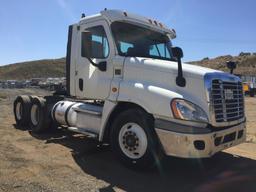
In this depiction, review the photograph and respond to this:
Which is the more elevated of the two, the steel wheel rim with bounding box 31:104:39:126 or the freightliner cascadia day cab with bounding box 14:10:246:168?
the freightliner cascadia day cab with bounding box 14:10:246:168

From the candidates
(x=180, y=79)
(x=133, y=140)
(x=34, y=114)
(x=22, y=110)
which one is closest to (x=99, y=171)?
(x=133, y=140)

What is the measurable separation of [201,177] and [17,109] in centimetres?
705

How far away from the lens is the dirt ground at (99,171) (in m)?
5.63

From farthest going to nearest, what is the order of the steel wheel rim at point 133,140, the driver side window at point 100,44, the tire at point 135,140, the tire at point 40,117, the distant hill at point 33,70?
1. the distant hill at point 33,70
2. the tire at point 40,117
3. the driver side window at point 100,44
4. the steel wheel rim at point 133,140
5. the tire at point 135,140

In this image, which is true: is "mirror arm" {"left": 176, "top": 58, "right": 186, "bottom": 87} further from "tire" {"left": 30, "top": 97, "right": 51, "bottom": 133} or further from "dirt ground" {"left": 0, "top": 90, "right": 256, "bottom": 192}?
"tire" {"left": 30, "top": 97, "right": 51, "bottom": 133}

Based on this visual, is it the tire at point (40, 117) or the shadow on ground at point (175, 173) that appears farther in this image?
the tire at point (40, 117)

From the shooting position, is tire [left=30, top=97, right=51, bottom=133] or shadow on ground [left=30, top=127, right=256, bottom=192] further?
tire [left=30, top=97, right=51, bottom=133]

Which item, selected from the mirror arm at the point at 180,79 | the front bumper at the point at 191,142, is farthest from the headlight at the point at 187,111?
the mirror arm at the point at 180,79

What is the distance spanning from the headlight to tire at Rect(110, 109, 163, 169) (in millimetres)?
571

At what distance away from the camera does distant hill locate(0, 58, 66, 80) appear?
10648cm

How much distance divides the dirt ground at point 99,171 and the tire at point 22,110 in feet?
6.58

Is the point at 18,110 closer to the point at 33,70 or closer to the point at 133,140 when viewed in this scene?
the point at 133,140

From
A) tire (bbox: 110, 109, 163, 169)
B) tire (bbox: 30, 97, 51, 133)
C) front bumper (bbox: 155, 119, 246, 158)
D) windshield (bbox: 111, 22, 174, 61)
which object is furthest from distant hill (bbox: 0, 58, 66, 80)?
front bumper (bbox: 155, 119, 246, 158)

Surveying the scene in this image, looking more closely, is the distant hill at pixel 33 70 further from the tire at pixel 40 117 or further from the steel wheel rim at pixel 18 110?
the tire at pixel 40 117
